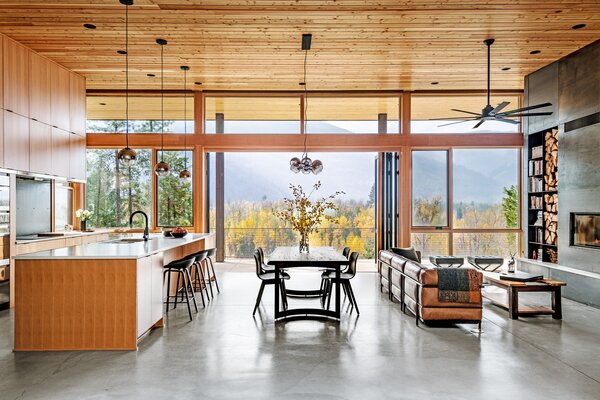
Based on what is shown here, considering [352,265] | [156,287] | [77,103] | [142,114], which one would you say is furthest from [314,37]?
[77,103]

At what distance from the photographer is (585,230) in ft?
20.2

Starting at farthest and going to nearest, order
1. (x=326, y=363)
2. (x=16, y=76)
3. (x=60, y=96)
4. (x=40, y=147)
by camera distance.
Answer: (x=60, y=96), (x=40, y=147), (x=16, y=76), (x=326, y=363)

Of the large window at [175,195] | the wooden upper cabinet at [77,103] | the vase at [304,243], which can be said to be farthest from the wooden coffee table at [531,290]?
the wooden upper cabinet at [77,103]

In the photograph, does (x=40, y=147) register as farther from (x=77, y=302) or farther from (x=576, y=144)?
(x=576, y=144)

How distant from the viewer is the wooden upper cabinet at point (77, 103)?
730 cm

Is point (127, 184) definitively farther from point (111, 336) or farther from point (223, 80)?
point (111, 336)

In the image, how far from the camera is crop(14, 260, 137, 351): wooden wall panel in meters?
3.83

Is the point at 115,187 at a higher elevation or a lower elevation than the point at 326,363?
higher

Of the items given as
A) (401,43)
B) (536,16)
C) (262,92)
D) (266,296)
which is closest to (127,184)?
(262,92)

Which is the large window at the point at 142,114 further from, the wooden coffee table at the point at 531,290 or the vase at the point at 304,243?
the wooden coffee table at the point at 531,290

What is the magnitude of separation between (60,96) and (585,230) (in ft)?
26.7

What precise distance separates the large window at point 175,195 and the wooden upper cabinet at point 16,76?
268cm

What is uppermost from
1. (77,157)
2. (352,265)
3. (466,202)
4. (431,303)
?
(77,157)

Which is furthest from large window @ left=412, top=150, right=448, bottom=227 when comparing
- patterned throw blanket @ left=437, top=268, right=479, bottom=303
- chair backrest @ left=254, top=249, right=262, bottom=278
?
chair backrest @ left=254, top=249, right=262, bottom=278
